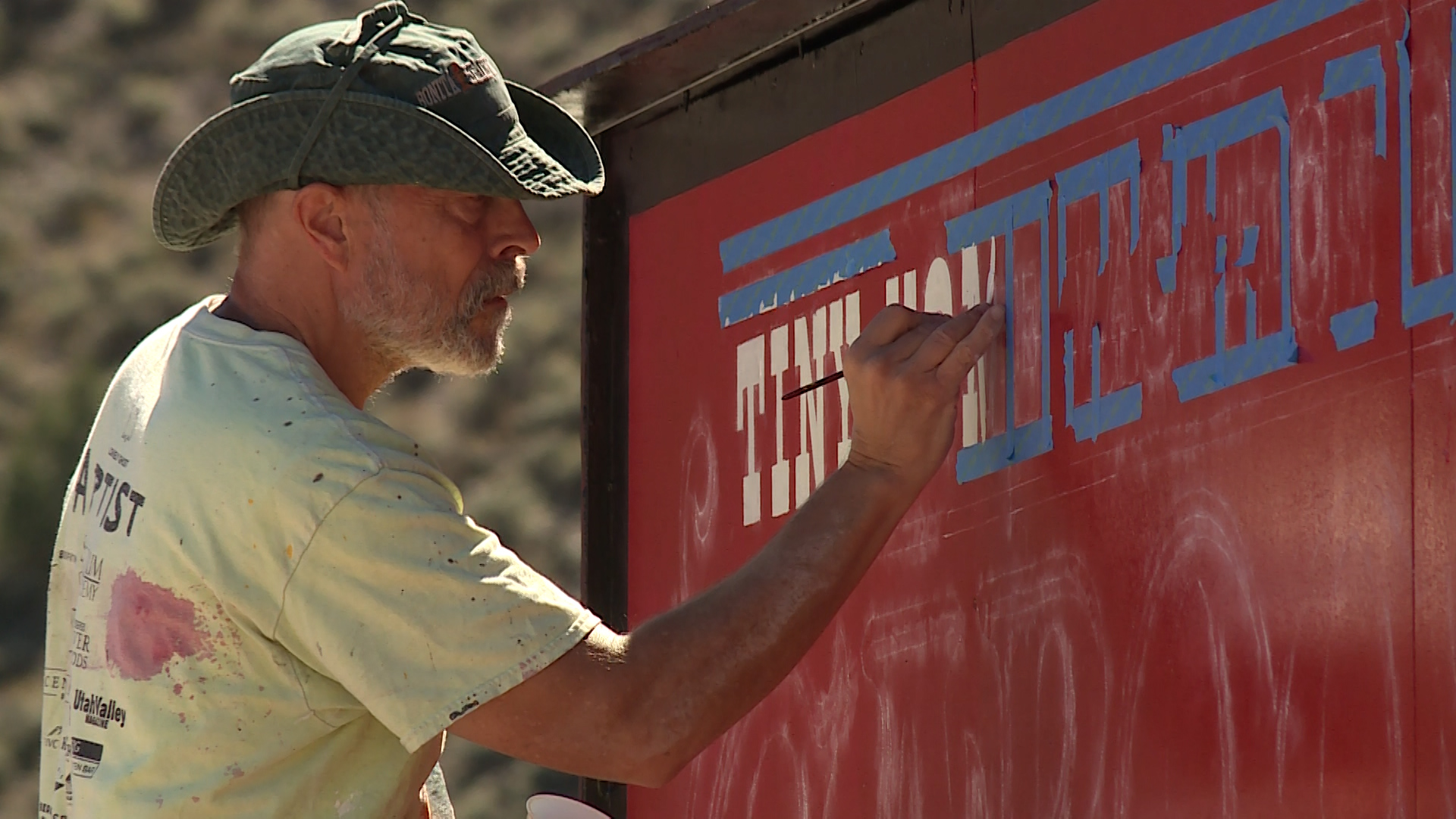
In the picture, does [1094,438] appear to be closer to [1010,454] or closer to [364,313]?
[1010,454]

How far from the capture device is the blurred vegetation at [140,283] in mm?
14953

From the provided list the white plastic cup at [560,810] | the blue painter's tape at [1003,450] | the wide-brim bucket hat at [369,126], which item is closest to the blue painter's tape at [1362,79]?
the blue painter's tape at [1003,450]

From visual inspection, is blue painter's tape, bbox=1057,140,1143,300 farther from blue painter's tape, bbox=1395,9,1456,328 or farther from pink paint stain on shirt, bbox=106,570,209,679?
pink paint stain on shirt, bbox=106,570,209,679

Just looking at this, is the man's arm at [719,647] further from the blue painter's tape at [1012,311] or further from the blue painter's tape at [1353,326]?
the blue painter's tape at [1353,326]

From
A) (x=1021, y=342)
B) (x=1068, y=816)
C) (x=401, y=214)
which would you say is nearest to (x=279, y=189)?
(x=401, y=214)

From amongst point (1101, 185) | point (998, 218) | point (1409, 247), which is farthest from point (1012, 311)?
point (1409, 247)

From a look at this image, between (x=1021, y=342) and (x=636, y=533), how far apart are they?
1087 mm

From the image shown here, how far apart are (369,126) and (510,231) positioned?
26cm

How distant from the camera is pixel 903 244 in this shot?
3.04m

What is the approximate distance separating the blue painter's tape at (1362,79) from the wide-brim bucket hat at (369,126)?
965 millimetres

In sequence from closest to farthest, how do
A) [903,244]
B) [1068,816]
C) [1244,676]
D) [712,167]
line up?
[1244,676] → [1068,816] → [903,244] → [712,167]

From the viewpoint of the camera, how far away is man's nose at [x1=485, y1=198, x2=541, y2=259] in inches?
110

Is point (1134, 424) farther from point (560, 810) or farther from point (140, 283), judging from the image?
point (140, 283)

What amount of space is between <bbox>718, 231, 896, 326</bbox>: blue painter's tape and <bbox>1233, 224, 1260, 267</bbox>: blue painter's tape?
0.70m
